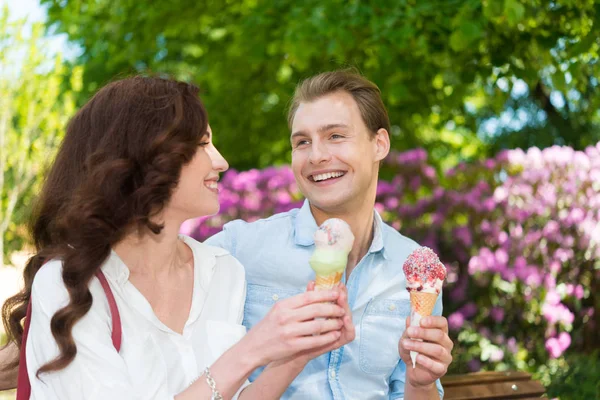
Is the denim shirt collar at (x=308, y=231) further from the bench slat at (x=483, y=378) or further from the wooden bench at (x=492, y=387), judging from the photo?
the bench slat at (x=483, y=378)

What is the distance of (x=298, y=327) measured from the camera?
2.18 meters

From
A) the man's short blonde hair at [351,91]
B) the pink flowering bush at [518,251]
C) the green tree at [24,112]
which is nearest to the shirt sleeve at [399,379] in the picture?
the man's short blonde hair at [351,91]

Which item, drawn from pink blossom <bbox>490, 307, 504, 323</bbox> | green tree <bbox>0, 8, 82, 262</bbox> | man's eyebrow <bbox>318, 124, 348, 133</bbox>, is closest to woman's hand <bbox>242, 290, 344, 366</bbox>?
man's eyebrow <bbox>318, 124, 348, 133</bbox>

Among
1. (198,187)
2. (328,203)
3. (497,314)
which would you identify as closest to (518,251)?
(497,314)

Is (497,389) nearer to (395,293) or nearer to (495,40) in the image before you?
(395,293)

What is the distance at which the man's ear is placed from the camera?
3349mm

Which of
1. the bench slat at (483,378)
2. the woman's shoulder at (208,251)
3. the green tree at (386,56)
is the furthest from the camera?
the green tree at (386,56)

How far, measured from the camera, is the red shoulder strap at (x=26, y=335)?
7.50 feet

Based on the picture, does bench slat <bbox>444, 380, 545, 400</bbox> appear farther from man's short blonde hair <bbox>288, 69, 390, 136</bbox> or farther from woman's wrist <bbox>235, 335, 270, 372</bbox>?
woman's wrist <bbox>235, 335, 270, 372</bbox>

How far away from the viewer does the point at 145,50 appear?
9461mm

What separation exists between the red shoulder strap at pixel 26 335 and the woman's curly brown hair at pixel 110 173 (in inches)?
2.9

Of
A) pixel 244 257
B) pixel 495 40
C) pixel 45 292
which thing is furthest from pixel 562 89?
pixel 45 292

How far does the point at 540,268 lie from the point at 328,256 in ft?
16.1

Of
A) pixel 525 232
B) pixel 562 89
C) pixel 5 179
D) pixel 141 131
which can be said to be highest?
pixel 562 89
